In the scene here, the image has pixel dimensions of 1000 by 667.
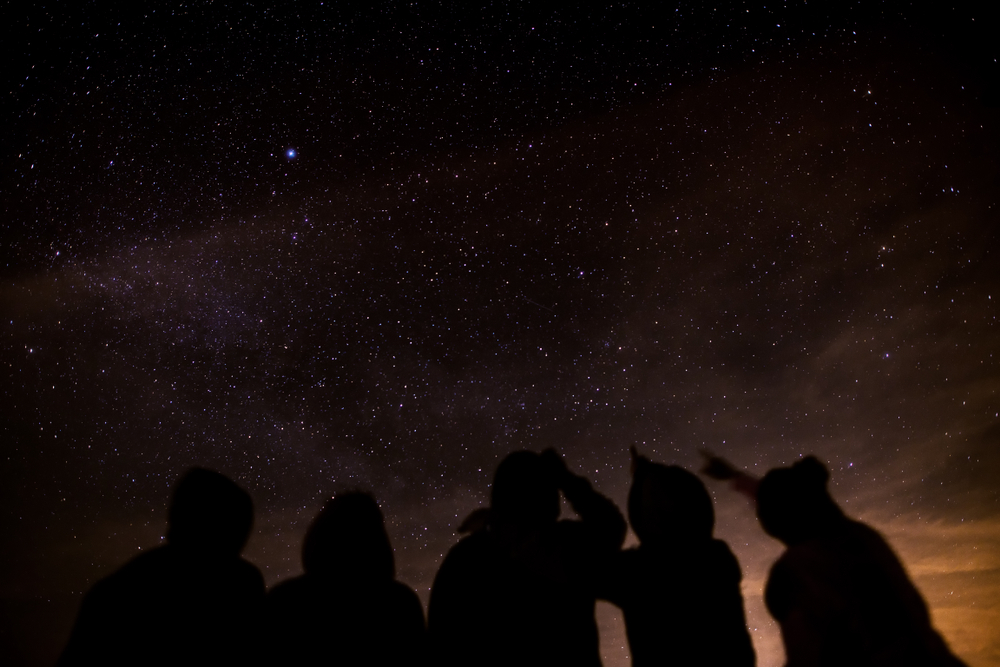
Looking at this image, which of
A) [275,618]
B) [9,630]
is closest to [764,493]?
[275,618]

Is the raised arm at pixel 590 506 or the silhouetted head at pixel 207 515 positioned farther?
the raised arm at pixel 590 506

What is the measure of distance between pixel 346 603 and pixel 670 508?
57.4 inches

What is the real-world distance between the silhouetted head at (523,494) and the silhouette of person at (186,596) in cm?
108

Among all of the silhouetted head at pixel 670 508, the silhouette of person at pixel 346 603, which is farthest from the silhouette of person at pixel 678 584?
the silhouette of person at pixel 346 603

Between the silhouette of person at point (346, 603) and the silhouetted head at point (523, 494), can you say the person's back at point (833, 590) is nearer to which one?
the silhouetted head at point (523, 494)

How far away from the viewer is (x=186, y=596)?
193cm

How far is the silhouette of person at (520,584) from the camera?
201 centimetres

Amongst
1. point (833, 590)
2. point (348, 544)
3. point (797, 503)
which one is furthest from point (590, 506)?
point (348, 544)

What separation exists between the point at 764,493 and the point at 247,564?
2360mm

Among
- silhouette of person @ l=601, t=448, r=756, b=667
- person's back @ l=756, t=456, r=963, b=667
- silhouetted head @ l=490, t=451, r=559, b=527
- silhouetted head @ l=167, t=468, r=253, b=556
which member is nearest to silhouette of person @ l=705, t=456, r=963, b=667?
person's back @ l=756, t=456, r=963, b=667

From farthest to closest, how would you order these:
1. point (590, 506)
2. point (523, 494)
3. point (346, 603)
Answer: point (590, 506) → point (523, 494) → point (346, 603)

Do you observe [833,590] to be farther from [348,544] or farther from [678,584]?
[348,544]

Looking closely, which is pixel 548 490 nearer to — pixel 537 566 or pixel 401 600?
pixel 537 566

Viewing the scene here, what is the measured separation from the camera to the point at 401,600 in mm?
2090
